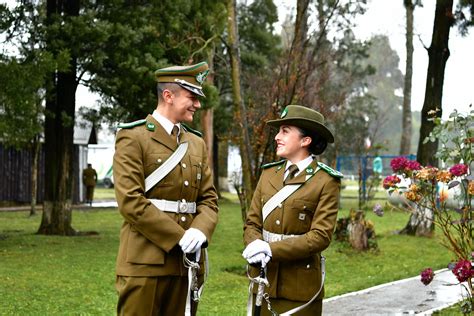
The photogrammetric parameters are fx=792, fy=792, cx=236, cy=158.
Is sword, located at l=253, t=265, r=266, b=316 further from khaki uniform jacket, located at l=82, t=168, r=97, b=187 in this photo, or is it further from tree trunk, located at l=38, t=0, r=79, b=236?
khaki uniform jacket, located at l=82, t=168, r=97, b=187

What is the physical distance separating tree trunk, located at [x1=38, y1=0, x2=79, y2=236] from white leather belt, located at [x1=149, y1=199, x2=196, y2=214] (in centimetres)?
1186

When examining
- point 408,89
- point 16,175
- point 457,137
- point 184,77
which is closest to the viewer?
point 184,77

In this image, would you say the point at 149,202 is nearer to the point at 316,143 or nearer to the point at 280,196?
the point at 280,196

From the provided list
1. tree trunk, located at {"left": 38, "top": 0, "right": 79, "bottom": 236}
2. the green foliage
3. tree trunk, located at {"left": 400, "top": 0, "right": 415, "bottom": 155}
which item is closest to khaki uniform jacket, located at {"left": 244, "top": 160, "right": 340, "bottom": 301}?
the green foliage

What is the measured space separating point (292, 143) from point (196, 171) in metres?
0.59

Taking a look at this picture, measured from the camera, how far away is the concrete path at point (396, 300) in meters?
8.14

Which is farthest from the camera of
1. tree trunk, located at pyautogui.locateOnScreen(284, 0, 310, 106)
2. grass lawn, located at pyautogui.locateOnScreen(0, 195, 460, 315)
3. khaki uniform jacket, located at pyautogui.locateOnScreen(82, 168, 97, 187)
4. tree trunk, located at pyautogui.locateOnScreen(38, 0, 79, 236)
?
khaki uniform jacket, located at pyautogui.locateOnScreen(82, 168, 97, 187)

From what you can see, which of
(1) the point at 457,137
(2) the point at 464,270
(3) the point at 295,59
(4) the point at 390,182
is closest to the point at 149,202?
(2) the point at 464,270

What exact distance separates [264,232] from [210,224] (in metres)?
0.45

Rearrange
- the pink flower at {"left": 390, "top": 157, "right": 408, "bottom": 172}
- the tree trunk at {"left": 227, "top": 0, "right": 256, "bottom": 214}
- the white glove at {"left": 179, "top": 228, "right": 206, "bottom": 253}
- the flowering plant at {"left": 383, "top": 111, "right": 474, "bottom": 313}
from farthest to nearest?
1. the tree trunk at {"left": 227, "top": 0, "right": 256, "bottom": 214}
2. the pink flower at {"left": 390, "top": 157, "right": 408, "bottom": 172}
3. the flowering plant at {"left": 383, "top": 111, "right": 474, "bottom": 313}
4. the white glove at {"left": 179, "top": 228, "right": 206, "bottom": 253}

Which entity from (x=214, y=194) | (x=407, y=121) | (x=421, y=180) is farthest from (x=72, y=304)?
(x=407, y=121)

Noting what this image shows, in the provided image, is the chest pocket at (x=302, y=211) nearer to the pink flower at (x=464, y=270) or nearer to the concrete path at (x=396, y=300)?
the pink flower at (x=464, y=270)

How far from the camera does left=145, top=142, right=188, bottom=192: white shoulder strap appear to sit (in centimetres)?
426

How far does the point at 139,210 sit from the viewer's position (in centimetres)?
409
